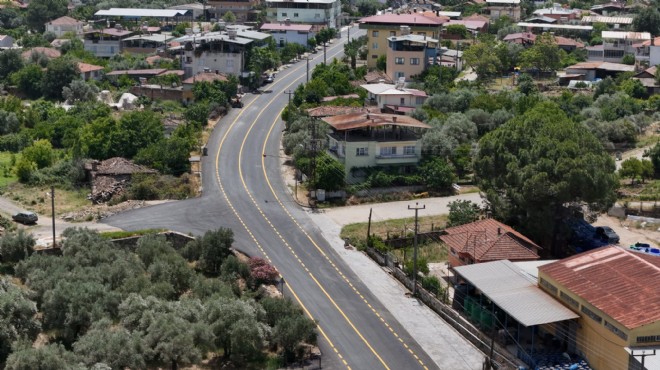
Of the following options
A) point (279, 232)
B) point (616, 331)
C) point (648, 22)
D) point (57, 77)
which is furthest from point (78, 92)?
point (648, 22)

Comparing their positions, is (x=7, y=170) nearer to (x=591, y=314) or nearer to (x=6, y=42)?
(x=591, y=314)

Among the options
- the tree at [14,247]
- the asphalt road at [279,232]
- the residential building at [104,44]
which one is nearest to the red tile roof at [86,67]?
the residential building at [104,44]

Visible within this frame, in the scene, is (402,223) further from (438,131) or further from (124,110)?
(124,110)

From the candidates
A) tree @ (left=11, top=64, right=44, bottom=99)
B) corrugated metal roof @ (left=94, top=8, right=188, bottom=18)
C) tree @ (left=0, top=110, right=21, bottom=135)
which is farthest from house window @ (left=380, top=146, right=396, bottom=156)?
corrugated metal roof @ (left=94, top=8, right=188, bottom=18)

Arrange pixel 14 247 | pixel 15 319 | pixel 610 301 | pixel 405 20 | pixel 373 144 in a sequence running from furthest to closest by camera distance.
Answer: pixel 405 20
pixel 373 144
pixel 14 247
pixel 15 319
pixel 610 301

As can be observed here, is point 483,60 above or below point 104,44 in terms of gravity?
above

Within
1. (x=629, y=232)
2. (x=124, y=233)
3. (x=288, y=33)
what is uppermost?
(x=288, y=33)

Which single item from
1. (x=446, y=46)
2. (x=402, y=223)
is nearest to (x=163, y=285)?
(x=402, y=223)

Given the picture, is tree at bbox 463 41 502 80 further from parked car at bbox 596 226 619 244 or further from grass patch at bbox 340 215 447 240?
parked car at bbox 596 226 619 244
